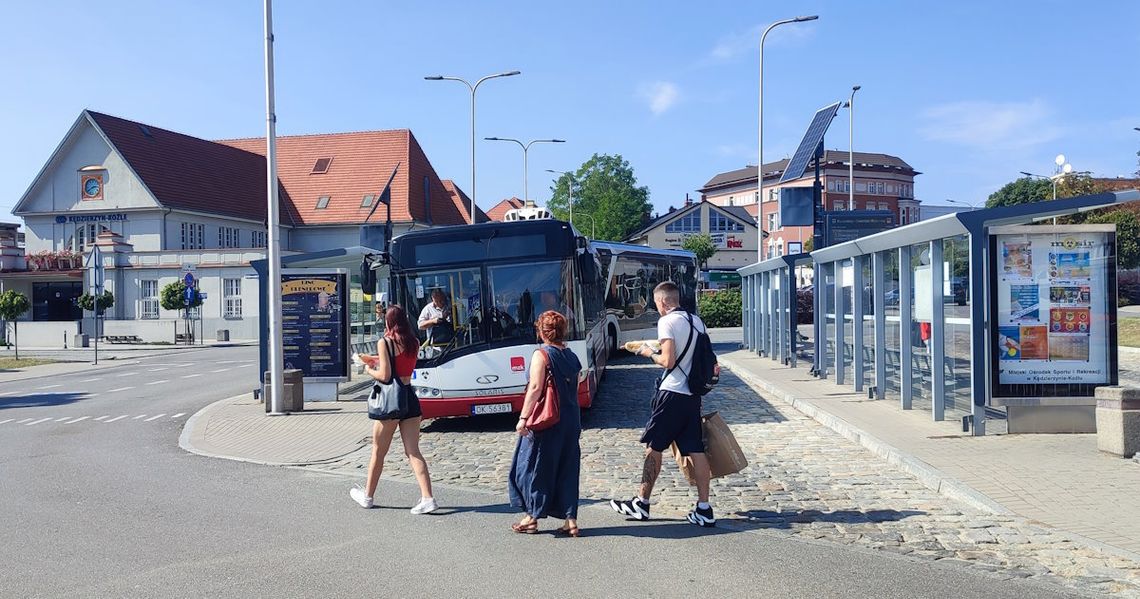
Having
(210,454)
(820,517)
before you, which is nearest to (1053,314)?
(820,517)

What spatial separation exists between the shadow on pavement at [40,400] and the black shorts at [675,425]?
15.8m

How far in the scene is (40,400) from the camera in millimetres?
20516

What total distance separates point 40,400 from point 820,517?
1791cm

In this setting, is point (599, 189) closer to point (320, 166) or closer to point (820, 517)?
point (320, 166)

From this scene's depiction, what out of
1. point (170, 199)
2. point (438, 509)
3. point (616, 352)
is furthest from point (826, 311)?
point (170, 199)

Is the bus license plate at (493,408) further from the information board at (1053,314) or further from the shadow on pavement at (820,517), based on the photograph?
the information board at (1053,314)

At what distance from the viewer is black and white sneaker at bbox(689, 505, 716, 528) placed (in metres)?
7.62

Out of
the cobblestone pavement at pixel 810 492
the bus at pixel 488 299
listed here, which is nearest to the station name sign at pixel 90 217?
the cobblestone pavement at pixel 810 492

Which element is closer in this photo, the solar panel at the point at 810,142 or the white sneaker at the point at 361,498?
the white sneaker at the point at 361,498

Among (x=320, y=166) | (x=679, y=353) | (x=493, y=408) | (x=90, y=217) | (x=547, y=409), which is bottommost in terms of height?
(x=493, y=408)

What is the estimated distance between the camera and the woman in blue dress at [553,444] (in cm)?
729

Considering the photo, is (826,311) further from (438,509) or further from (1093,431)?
(438,509)

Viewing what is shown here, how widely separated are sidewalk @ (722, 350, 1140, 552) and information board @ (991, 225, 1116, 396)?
2.18ft

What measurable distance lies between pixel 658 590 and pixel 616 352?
21804 millimetres
